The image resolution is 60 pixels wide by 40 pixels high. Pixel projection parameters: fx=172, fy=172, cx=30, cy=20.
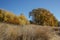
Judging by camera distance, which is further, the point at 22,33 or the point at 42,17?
the point at 42,17

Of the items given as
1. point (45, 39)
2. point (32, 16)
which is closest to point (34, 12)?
point (32, 16)

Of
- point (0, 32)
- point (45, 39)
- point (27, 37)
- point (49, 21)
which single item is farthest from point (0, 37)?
point (49, 21)

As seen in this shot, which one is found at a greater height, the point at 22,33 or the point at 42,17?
the point at 42,17

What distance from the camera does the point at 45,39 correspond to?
388 inches

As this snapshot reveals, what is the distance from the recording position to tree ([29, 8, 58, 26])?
52.0 m

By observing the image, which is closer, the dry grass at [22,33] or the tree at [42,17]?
the dry grass at [22,33]

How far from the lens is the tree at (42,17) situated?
5203cm

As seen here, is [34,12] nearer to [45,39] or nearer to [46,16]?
[46,16]

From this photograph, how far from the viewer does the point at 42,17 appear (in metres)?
52.4

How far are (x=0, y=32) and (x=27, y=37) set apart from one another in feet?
5.00

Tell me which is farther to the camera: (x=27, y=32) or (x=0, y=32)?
(x=27, y=32)

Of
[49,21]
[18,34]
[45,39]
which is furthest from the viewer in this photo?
[49,21]

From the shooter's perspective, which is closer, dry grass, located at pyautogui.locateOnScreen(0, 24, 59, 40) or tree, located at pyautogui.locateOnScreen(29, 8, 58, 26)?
dry grass, located at pyautogui.locateOnScreen(0, 24, 59, 40)

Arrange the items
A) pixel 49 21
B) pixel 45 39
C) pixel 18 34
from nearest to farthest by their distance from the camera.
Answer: pixel 18 34
pixel 45 39
pixel 49 21
